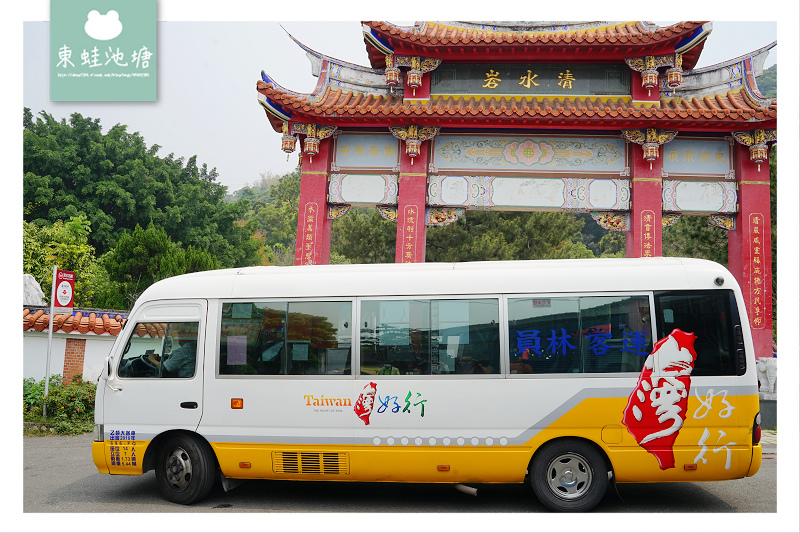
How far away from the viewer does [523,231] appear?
68.3 feet

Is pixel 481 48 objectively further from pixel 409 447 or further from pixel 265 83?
pixel 409 447

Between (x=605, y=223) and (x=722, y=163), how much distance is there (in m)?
2.56

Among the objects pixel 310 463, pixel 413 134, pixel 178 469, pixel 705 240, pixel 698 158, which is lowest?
pixel 178 469

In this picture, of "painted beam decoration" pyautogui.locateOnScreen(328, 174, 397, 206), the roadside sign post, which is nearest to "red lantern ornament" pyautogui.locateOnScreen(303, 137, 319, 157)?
"painted beam decoration" pyautogui.locateOnScreen(328, 174, 397, 206)

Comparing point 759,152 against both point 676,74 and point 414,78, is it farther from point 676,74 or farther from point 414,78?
point 414,78

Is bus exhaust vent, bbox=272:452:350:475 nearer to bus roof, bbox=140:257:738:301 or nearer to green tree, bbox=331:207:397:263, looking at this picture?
bus roof, bbox=140:257:738:301

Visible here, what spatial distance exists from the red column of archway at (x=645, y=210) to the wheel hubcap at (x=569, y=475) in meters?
6.61

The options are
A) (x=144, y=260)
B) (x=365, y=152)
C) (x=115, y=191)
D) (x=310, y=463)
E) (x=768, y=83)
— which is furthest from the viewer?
(x=768, y=83)

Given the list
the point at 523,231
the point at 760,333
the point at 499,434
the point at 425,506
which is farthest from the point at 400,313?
the point at 523,231

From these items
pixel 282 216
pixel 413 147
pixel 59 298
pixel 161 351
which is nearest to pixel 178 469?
pixel 161 351

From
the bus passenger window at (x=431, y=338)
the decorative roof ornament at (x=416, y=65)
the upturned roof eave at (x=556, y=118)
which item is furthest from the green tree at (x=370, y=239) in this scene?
the bus passenger window at (x=431, y=338)

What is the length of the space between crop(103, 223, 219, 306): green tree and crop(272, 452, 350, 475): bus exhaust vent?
15.5m

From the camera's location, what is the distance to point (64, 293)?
11422 millimetres

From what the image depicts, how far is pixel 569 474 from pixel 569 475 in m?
0.01
